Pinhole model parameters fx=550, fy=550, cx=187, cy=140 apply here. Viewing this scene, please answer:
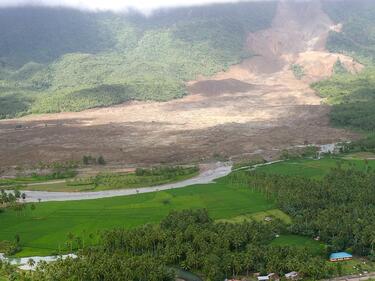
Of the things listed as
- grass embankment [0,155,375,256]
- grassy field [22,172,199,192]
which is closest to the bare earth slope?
grassy field [22,172,199,192]

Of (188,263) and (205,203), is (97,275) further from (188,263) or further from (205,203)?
(205,203)

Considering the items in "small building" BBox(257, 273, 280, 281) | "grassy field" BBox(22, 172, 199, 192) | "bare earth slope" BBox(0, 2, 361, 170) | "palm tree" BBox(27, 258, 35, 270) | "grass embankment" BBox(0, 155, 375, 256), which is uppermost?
"bare earth slope" BBox(0, 2, 361, 170)

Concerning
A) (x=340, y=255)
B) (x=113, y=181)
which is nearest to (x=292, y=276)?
(x=340, y=255)

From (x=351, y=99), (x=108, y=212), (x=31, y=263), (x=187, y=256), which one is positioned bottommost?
(x=187, y=256)

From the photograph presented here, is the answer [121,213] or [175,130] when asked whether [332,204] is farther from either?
[175,130]

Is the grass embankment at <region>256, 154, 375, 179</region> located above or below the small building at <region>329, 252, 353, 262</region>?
above

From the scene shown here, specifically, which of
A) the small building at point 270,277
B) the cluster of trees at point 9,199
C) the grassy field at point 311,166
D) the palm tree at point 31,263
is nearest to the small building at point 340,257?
the small building at point 270,277

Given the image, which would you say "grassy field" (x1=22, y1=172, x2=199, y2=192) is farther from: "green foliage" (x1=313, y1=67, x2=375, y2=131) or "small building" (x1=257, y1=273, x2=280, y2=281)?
"green foliage" (x1=313, y1=67, x2=375, y2=131)
